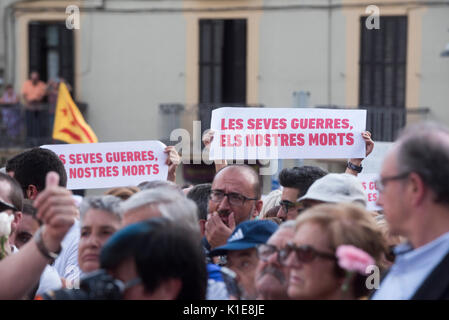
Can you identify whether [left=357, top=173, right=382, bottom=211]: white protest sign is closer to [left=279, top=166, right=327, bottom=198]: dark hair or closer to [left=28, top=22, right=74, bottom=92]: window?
[left=279, top=166, right=327, bottom=198]: dark hair

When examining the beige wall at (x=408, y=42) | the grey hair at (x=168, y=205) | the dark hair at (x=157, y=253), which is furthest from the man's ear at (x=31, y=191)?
the beige wall at (x=408, y=42)

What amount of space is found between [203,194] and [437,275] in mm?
2488

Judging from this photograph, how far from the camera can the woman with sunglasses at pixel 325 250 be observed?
8.92 ft

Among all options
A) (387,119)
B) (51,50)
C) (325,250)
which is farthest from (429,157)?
(51,50)

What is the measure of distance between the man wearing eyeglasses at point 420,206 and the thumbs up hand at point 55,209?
101 cm

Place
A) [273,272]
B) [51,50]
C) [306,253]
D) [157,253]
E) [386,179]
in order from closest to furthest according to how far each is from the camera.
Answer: [157,253], [386,179], [306,253], [273,272], [51,50]

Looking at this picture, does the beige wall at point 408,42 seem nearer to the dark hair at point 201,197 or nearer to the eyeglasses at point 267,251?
the dark hair at point 201,197

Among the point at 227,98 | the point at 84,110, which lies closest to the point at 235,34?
the point at 227,98

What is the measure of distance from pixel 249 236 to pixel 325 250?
740mm

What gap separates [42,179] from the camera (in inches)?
186

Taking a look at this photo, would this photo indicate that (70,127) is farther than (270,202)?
Yes

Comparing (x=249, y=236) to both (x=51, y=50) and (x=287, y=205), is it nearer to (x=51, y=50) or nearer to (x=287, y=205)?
(x=287, y=205)

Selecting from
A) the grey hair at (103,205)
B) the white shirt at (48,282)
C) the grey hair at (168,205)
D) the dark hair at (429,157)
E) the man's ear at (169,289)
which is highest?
the dark hair at (429,157)

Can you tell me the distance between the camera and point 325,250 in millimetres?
2713
